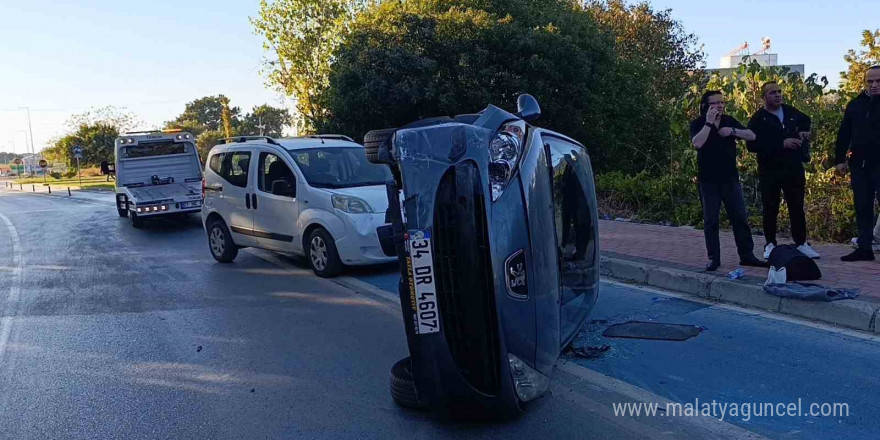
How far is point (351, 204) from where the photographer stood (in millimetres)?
8688

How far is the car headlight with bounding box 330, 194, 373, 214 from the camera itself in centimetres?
864

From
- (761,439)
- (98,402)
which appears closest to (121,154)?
(98,402)

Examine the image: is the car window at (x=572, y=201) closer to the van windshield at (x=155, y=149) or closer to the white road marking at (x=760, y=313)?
the white road marking at (x=760, y=313)

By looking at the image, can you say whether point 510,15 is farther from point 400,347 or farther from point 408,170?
point 408,170

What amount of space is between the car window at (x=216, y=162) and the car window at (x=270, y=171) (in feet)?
3.60

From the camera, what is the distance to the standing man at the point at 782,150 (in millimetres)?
7238

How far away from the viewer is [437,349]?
3689 millimetres

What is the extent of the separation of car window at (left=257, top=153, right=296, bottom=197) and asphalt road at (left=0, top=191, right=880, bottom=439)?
1613 millimetres

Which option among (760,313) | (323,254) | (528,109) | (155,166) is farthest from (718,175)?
(155,166)

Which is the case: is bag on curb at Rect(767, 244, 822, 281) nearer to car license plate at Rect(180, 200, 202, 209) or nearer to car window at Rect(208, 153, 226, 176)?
car window at Rect(208, 153, 226, 176)

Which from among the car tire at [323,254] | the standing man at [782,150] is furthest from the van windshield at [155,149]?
the standing man at [782,150]

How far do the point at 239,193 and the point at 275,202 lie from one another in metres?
0.91

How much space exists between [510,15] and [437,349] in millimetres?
15348

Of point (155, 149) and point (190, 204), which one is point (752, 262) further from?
point (155, 149)
